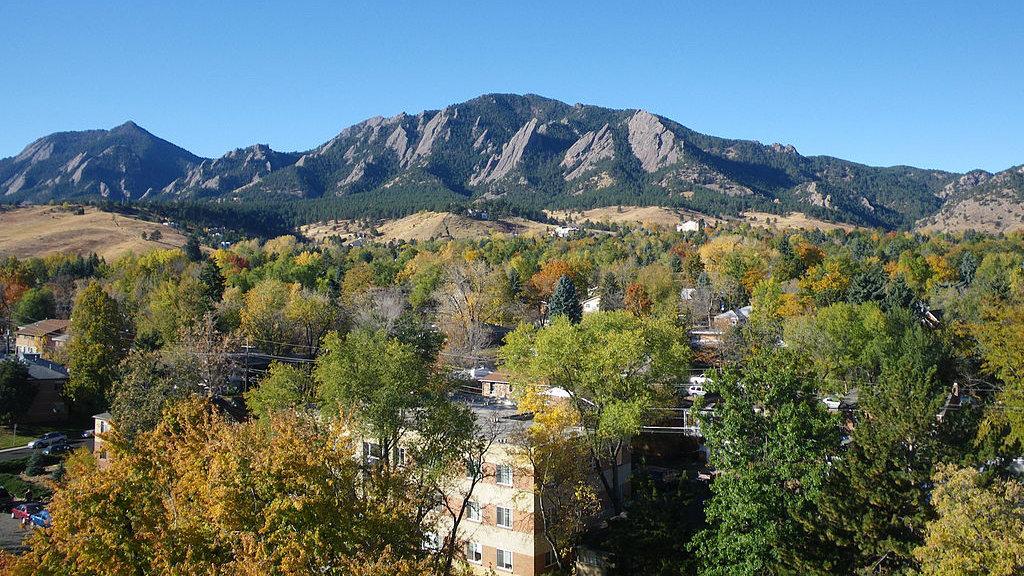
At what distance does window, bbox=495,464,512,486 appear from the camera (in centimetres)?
2512

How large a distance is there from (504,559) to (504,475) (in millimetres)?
2867

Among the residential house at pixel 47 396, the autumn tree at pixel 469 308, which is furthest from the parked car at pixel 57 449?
the autumn tree at pixel 469 308

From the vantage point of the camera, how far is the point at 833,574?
18109 millimetres

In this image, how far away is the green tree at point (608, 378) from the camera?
26.1 metres

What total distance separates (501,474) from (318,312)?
37.6m

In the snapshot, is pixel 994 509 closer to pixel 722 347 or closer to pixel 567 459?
pixel 567 459

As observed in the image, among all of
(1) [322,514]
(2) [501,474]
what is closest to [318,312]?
(2) [501,474]

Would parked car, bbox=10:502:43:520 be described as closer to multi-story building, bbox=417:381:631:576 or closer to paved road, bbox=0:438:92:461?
paved road, bbox=0:438:92:461

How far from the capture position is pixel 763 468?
62.5ft

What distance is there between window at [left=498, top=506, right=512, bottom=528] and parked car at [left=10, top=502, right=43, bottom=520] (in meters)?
21.2

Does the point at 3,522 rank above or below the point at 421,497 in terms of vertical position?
below

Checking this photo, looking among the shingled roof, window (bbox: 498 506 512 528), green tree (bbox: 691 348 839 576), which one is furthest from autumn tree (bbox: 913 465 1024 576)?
the shingled roof

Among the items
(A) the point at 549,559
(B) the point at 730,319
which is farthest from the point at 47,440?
(B) the point at 730,319

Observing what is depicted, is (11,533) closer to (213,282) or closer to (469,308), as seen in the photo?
(469,308)
